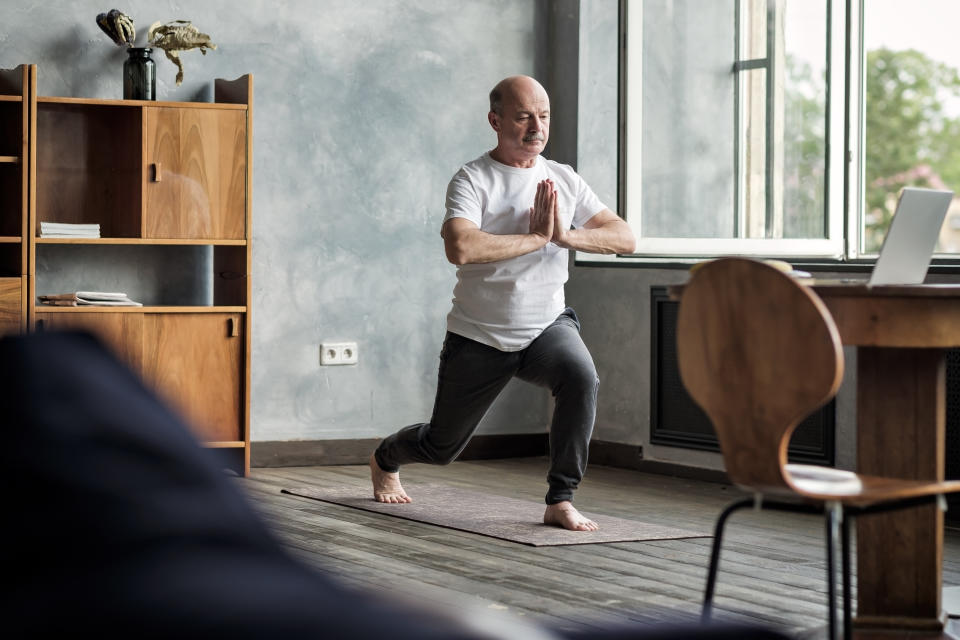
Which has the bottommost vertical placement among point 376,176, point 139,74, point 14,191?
point 14,191

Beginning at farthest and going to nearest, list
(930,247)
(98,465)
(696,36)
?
(696,36) → (930,247) → (98,465)

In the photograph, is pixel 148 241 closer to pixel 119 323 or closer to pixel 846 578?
pixel 119 323

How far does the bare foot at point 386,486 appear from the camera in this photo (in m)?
4.71

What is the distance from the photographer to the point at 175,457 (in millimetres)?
553

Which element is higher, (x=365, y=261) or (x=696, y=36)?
(x=696, y=36)

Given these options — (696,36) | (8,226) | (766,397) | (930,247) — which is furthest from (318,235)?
(766,397)

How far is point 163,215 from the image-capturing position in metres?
5.24

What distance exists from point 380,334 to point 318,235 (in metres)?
0.53

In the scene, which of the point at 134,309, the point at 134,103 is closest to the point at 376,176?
the point at 134,103

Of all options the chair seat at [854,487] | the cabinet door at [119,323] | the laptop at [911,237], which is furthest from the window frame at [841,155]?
the chair seat at [854,487]

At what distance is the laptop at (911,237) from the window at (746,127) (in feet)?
7.66

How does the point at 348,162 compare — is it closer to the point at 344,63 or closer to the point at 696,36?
the point at 344,63

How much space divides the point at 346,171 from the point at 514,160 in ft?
5.84

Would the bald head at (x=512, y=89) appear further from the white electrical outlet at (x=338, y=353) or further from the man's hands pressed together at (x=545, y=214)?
the white electrical outlet at (x=338, y=353)
